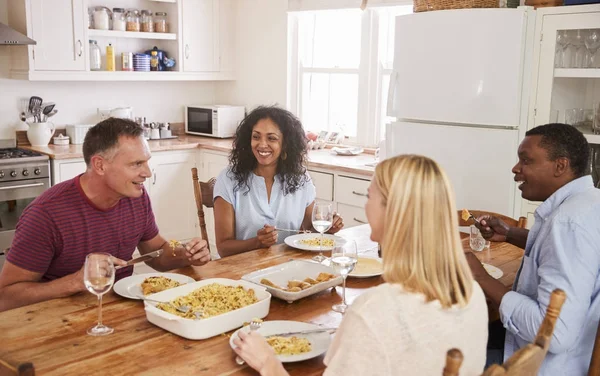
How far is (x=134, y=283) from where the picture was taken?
6.66 ft

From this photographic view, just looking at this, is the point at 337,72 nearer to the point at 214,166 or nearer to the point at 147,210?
the point at 214,166

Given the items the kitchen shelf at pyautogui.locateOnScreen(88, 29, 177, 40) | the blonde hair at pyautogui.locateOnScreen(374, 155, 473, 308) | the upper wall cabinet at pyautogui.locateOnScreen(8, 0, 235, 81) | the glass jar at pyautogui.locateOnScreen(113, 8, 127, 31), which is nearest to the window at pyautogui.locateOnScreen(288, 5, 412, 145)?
the upper wall cabinet at pyautogui.locateOnScreen(8, 0, 235, 81)

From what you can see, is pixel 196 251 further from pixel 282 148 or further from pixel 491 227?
pixel 491 227

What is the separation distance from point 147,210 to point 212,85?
3489 millimetres

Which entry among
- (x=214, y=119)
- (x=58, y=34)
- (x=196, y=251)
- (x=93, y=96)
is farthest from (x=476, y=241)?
(x=93, y=96)

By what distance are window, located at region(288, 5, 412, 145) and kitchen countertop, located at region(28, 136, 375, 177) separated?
A: 322mm

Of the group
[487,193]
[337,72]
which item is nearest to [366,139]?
[337,72]

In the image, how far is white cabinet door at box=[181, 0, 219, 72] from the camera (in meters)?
5.16

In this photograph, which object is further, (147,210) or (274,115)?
(274,115)

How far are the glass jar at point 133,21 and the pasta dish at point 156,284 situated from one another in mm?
3340

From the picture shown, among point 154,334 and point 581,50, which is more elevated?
point 581,50

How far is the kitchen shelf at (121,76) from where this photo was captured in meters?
4.45

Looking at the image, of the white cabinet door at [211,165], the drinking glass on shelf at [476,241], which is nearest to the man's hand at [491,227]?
the drinking glass on shelf at [476,241]

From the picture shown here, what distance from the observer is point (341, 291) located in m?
2.06
